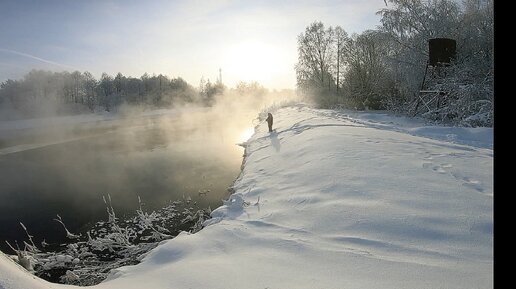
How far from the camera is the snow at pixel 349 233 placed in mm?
4223

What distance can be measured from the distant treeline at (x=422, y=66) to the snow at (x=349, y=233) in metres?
5.98

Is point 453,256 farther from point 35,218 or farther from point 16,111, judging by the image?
point 16,111

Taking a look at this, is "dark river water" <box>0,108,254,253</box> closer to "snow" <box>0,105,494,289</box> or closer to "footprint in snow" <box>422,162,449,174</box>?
"snow" <box>0,105,494,289</box>

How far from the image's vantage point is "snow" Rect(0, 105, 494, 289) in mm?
4223

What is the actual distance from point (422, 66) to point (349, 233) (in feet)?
82.1

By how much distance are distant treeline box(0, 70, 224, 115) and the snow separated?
6924cm

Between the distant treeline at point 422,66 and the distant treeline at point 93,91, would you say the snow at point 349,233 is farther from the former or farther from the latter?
the distant treeline at point 93,91

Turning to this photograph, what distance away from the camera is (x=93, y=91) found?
88750 mm

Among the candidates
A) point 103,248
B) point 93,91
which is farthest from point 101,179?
point 93,91

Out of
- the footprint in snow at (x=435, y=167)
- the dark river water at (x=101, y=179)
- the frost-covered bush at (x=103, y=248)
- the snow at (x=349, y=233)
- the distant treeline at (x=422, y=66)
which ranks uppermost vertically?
Answer: the distant treeline at (x=422, y=66)

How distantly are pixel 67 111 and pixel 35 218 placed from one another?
65.9 m

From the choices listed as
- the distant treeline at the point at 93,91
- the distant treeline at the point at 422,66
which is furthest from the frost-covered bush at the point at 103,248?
the distant treeline at the point at 93,91

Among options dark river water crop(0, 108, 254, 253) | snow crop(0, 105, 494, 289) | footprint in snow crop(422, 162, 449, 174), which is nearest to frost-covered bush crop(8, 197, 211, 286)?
dark river water crop(0, 108, 254, 253)

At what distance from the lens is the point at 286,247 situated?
557 cm
